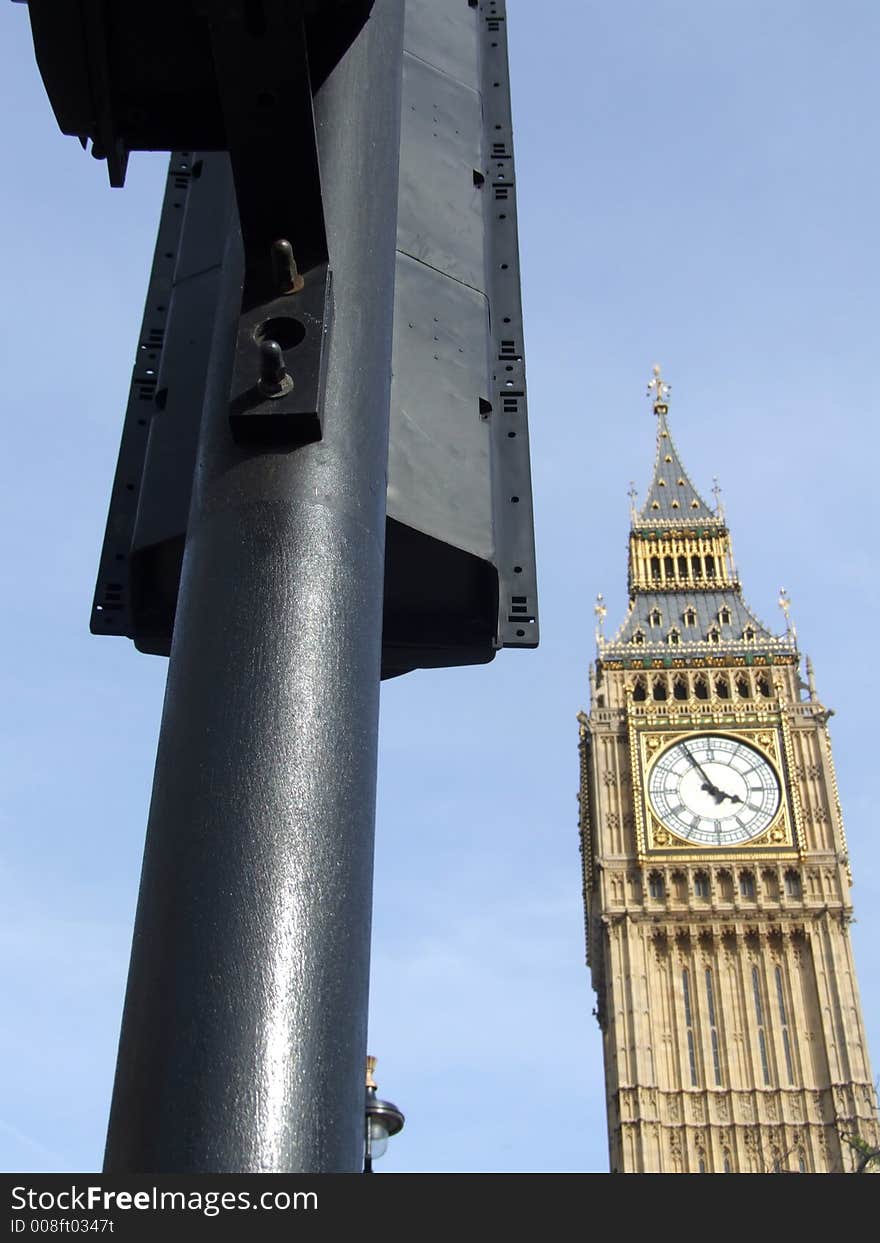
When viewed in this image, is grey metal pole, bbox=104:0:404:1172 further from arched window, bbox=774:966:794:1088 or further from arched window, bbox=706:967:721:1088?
arched window, bbox=774:966:794:1088

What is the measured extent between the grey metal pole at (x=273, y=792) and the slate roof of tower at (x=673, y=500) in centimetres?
7815

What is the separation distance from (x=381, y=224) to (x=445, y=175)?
83 cm

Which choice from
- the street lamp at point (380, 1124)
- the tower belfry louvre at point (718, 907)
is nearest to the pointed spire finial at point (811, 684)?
the tower belfry louvre at point (718, 907)

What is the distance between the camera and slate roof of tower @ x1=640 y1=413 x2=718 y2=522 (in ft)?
264

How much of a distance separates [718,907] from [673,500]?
80.0ft

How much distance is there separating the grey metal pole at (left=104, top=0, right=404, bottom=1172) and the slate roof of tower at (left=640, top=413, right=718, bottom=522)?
78152 millimetres

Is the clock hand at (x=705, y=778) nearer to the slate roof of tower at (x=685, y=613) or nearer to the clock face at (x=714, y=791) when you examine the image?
the clock face at (x=714, y=791)

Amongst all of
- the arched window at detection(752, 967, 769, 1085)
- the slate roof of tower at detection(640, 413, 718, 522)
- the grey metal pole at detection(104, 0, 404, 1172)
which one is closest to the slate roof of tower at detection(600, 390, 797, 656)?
the slate roof of tower at detection(640, 413, 718, 522)

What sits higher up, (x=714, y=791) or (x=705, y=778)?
(x=705, y=778)

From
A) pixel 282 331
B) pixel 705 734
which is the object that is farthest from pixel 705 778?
pixel 282 331

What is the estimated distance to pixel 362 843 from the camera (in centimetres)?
233

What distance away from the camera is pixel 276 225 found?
2.60 meters

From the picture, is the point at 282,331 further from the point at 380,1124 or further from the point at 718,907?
the point at 718,907

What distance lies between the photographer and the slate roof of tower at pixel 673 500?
8044cm
